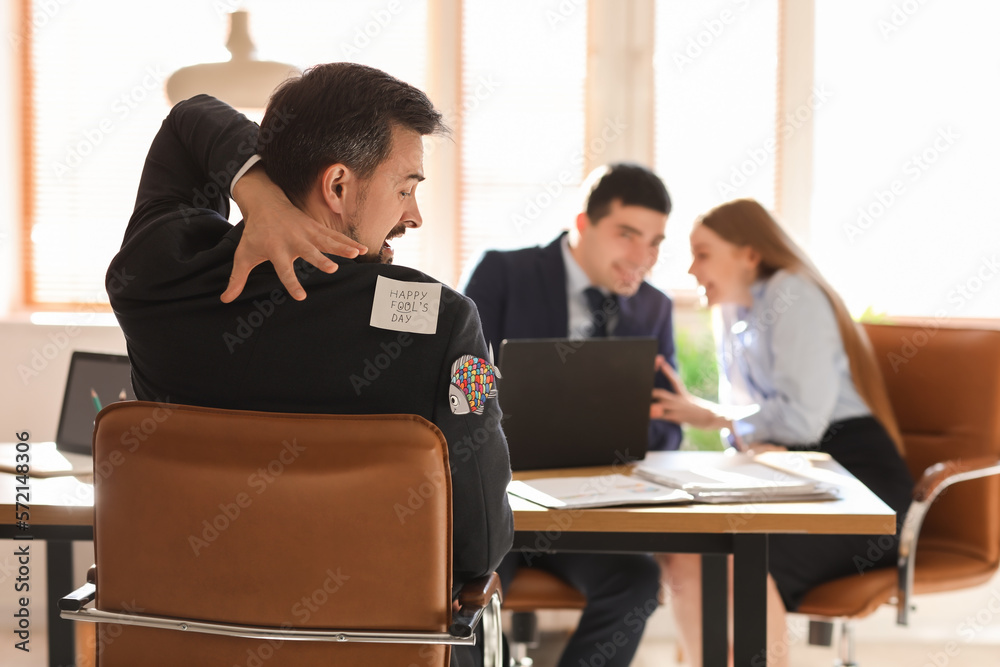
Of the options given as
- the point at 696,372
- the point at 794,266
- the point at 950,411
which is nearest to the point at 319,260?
the point at 794,266

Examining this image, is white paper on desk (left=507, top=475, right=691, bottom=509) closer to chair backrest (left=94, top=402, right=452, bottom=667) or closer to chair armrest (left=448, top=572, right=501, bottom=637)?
chair armrest (left=448, top=572, right=501, bottom=637)

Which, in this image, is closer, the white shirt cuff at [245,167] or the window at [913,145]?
the white shirt cuff at [245,167]

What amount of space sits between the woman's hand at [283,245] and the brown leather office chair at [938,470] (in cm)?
154

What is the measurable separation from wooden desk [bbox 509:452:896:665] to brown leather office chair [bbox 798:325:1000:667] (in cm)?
64

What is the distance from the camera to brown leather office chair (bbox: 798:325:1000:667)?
2.05 meters

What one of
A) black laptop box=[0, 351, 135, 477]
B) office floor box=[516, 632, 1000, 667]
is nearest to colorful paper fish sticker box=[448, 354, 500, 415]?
black laptop box=[0, 351, 135, 477]

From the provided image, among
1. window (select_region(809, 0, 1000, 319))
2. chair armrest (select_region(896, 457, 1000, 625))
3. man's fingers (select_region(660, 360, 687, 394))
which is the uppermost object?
window (select_region(809, 0, 1000, 319))

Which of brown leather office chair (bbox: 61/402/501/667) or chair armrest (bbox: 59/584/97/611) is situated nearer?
brown leather office chair (bbox: 61/402/501/667)

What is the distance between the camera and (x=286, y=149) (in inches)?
45.6

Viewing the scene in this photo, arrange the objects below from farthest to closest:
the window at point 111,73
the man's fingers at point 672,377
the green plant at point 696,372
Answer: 1. the window at point 111,73
2. the green plant at point 696,372
3. the man's fingers at point 672,377

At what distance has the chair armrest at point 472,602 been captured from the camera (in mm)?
1000

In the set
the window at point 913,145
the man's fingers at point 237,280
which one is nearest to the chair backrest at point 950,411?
the window at point 913,145

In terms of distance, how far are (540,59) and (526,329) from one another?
135cm

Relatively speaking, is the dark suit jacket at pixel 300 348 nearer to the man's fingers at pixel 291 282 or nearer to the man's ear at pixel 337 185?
the man's fingers at pixel 291 282
